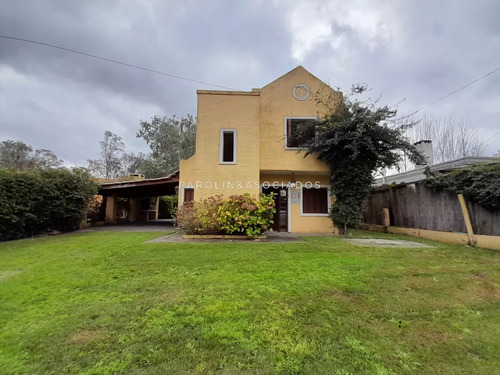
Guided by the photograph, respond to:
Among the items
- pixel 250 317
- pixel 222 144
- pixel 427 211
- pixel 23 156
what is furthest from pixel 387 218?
A: pixel 23 156

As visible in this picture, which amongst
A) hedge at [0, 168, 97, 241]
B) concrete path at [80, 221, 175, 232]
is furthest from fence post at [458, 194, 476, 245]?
hedge at [0, 168, 97, 241]

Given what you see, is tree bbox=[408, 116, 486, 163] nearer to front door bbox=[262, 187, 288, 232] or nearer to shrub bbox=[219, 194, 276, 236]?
front door bbox=[262, 187, 288, 232]

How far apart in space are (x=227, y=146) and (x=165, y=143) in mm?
17691

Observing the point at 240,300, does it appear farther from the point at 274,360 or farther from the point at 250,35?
the point at 250,35

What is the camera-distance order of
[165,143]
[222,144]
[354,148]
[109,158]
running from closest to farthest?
1. [354,148]
2. [222,144]
3. [165,143]
4. [109,158]

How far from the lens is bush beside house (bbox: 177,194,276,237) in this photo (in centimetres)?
894

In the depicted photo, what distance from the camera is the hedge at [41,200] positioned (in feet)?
28.8

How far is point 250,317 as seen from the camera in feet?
9.20

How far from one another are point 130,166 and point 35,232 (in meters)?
24.6

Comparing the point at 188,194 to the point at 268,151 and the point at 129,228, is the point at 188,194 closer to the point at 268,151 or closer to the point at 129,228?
the point at 129,228

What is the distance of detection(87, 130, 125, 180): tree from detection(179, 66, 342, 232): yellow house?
25.4 meters

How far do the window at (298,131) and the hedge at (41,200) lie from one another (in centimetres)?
991

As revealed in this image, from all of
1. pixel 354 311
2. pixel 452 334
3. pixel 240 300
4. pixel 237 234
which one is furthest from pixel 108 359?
pixel 237 234

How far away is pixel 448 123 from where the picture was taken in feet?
69.3
